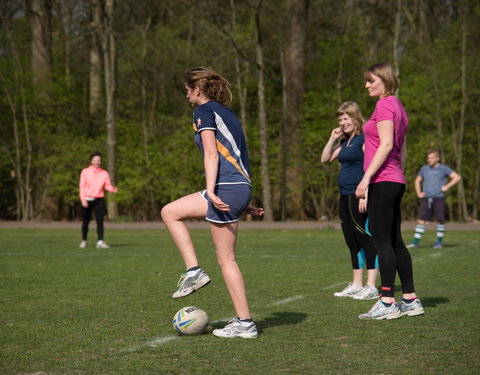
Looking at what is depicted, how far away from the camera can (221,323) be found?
6363 millimetres

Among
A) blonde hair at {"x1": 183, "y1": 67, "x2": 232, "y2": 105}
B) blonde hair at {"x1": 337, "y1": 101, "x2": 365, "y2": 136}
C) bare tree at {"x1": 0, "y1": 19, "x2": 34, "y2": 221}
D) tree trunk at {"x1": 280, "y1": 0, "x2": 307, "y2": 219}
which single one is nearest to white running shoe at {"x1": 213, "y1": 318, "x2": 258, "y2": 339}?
blonde hair at {"x1": 183, "y1": 67, "x2": 232, "y2": 105}

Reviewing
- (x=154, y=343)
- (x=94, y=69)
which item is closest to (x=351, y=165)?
(x=154, y=343)

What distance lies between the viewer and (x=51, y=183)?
30062 millimetres

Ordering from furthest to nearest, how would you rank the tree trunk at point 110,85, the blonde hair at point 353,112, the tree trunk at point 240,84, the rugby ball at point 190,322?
the tree trunk at point 240,84, the tree trunk at point 110,85, the blonde hair at point 353,112, the rugby ball at point 190,322

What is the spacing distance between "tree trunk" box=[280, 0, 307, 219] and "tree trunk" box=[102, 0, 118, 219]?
6.49 meters

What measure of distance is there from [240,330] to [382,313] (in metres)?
1.57

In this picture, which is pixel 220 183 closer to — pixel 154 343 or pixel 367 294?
pixel 154 343

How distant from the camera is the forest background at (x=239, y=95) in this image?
27.1 meters

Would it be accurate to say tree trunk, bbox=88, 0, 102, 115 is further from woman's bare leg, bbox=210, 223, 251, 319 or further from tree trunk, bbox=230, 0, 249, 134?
woman's bare leg, bbox=210, 223, 251, 319

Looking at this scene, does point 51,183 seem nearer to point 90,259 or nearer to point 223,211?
point 90,259

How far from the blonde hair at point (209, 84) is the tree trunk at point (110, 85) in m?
23.3

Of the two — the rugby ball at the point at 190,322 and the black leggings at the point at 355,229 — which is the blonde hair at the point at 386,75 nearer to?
the black leggings at the point at 355,229

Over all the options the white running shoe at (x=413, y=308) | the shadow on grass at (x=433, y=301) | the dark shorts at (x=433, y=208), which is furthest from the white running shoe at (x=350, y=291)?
the dark shorts at (x=433, y=208)

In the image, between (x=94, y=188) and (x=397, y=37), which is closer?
(x=94, y=188)
